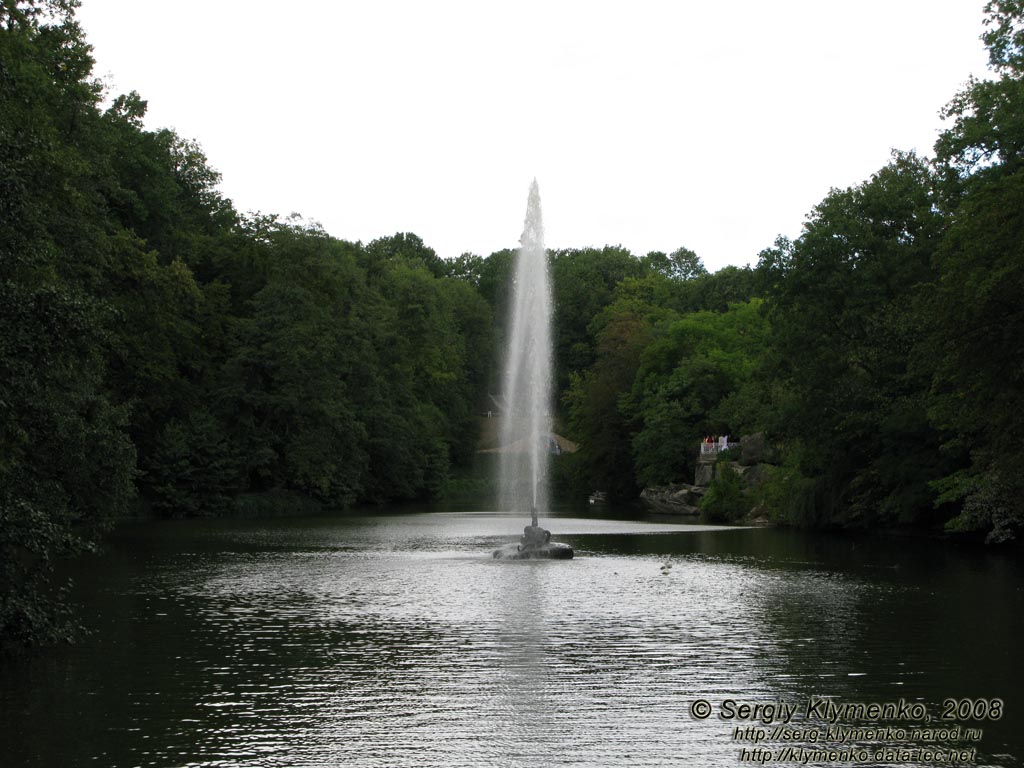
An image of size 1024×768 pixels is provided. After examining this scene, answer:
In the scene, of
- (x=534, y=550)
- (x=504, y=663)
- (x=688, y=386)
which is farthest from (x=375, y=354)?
(x=504, y=663)

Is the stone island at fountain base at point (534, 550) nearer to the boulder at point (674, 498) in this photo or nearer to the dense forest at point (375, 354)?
the dense forest at point (375, 354)

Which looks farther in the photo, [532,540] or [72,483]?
[532,540]

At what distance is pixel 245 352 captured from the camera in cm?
6259

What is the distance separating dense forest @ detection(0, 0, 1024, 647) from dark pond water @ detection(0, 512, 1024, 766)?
236cm

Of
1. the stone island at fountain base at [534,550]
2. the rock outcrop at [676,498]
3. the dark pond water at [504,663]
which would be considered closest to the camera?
the dark pond water at [504,663]

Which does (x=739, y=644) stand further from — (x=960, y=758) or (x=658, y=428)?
(x=658, y=428)

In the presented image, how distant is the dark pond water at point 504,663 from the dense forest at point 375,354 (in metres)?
2.36

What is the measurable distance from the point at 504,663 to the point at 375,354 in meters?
58.0

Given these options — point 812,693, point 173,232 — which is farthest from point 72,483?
point 173,232

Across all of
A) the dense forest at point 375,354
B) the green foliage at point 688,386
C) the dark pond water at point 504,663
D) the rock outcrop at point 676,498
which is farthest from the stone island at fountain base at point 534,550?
the green foliage at point 688,386

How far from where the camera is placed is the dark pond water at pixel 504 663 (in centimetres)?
1059

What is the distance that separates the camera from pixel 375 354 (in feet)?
235

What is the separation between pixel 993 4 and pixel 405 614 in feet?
89.1

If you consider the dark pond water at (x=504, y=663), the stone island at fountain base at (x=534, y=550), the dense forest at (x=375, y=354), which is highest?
the dense forest at (x=375, y=354)
